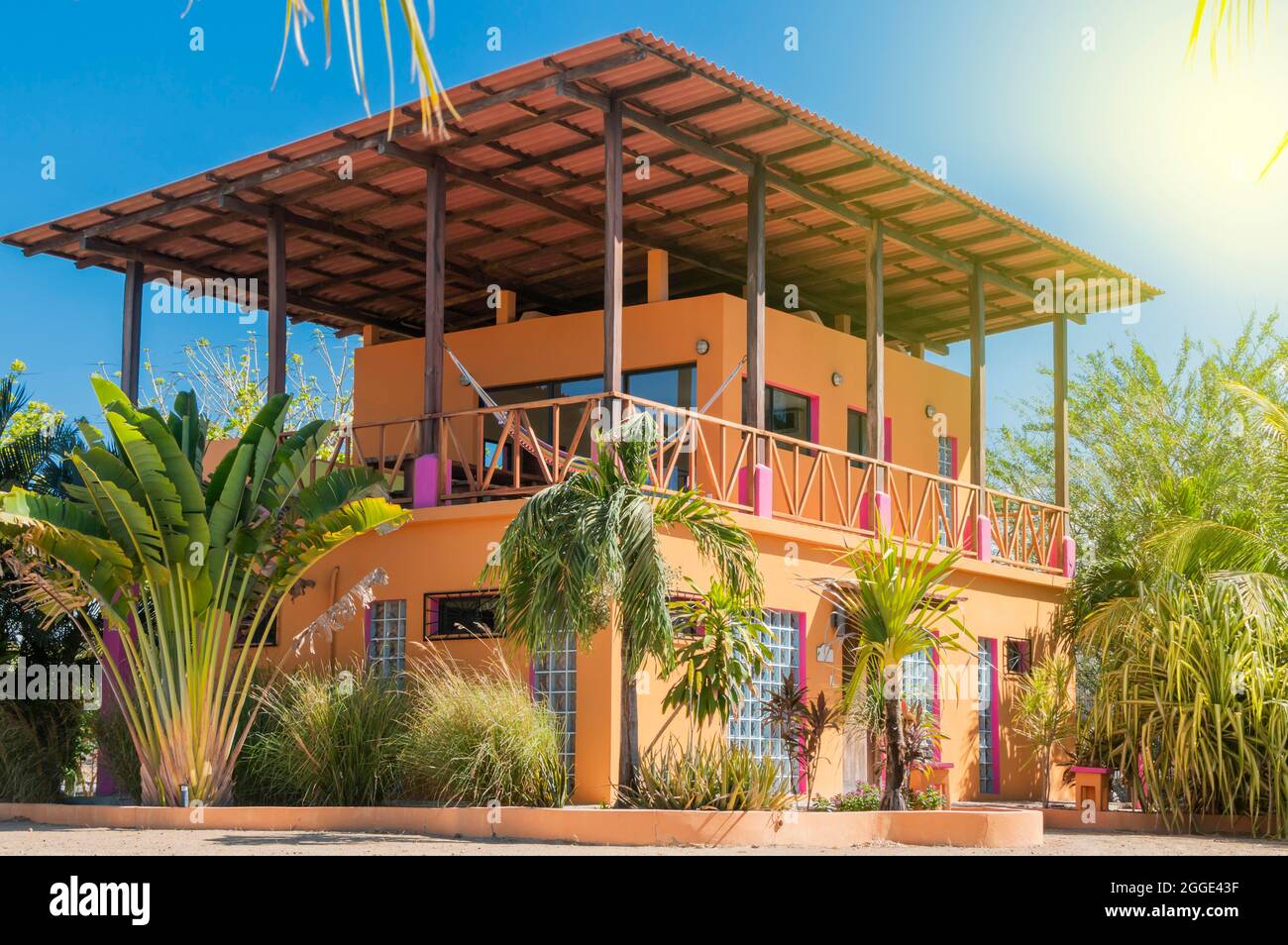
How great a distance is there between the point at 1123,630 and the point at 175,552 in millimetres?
9439

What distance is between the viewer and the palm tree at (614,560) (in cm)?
1129

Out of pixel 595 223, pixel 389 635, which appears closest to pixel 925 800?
pixel 389 635

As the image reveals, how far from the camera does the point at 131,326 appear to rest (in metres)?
18.1

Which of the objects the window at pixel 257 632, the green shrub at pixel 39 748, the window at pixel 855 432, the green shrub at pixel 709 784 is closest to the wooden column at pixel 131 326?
the window at pixel 257 632

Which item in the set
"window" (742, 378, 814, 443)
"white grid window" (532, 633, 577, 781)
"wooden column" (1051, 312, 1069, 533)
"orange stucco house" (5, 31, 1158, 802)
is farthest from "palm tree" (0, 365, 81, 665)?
"wooden column" (1051, 312, 1069, 533)

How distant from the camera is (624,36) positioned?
1302cm

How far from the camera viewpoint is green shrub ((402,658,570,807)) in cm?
1179

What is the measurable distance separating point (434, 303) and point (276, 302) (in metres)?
2.54

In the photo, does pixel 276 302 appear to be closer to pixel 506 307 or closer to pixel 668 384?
pixel 506 307

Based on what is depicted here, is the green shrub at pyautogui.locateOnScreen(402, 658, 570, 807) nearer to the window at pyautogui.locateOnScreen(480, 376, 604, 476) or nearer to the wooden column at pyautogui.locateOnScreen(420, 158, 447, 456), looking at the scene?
the wooden column at pyautogui.locateOnScreen(420, 158, 447, 456)

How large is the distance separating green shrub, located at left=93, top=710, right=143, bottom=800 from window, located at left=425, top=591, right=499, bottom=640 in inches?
120

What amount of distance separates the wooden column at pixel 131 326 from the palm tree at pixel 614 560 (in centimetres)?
751
